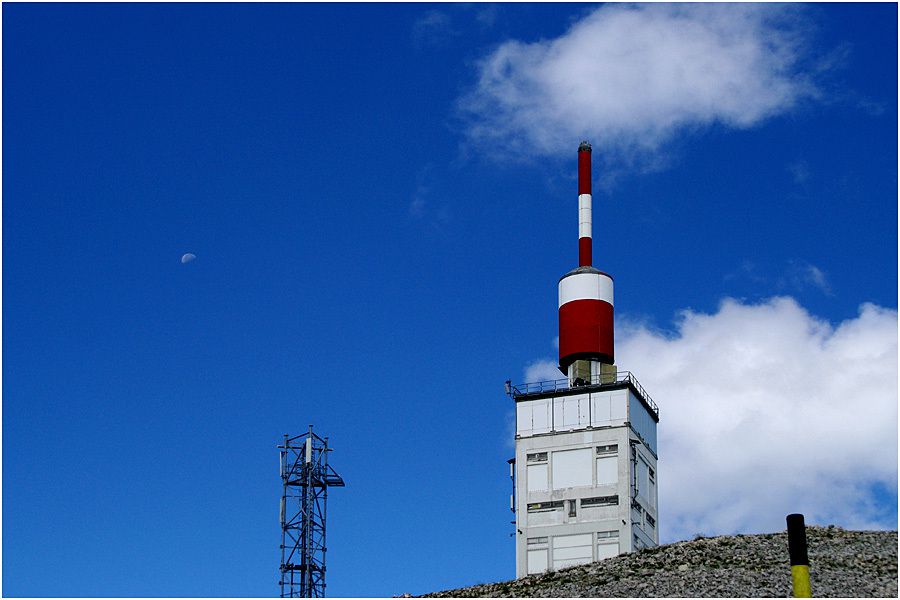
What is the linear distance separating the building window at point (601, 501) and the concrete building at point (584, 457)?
5cm

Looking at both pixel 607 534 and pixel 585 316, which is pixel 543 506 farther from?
pixel 585 316

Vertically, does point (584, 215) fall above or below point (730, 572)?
above

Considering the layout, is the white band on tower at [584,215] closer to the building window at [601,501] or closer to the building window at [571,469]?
the building window at [571,469]

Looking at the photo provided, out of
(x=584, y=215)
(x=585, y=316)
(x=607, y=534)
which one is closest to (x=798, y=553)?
(x=607, y=534)

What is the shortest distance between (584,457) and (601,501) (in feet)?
7.88

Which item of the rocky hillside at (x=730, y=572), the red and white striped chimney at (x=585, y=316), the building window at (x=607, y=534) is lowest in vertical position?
the rocky hillside at (x=730, y=572)

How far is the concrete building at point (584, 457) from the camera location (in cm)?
6425

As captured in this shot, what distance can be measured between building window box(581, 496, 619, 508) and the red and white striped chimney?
23.8 feet

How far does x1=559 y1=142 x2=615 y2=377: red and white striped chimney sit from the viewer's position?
6931 centimetres

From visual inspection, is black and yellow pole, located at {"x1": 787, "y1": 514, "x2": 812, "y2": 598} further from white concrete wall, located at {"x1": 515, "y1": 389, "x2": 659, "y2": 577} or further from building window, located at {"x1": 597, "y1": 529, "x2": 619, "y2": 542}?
building window, located at {"x1": 597, "y1": 529, "x2": 619, "y2": 542}

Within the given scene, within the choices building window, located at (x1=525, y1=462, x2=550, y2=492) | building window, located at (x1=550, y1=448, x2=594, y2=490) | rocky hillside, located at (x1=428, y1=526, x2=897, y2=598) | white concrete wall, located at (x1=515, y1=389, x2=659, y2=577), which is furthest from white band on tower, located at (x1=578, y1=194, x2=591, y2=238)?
rocky hillside, located at (x1=428, y1=526, x2=897, y2=598)

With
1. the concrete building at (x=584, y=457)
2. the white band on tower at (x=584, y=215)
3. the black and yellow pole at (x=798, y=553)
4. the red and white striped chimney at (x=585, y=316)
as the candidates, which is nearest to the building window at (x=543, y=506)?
the concrete building at (x=584, y=457)

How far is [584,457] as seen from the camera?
66.1 meters

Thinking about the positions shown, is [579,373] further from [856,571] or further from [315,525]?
[856,571]
